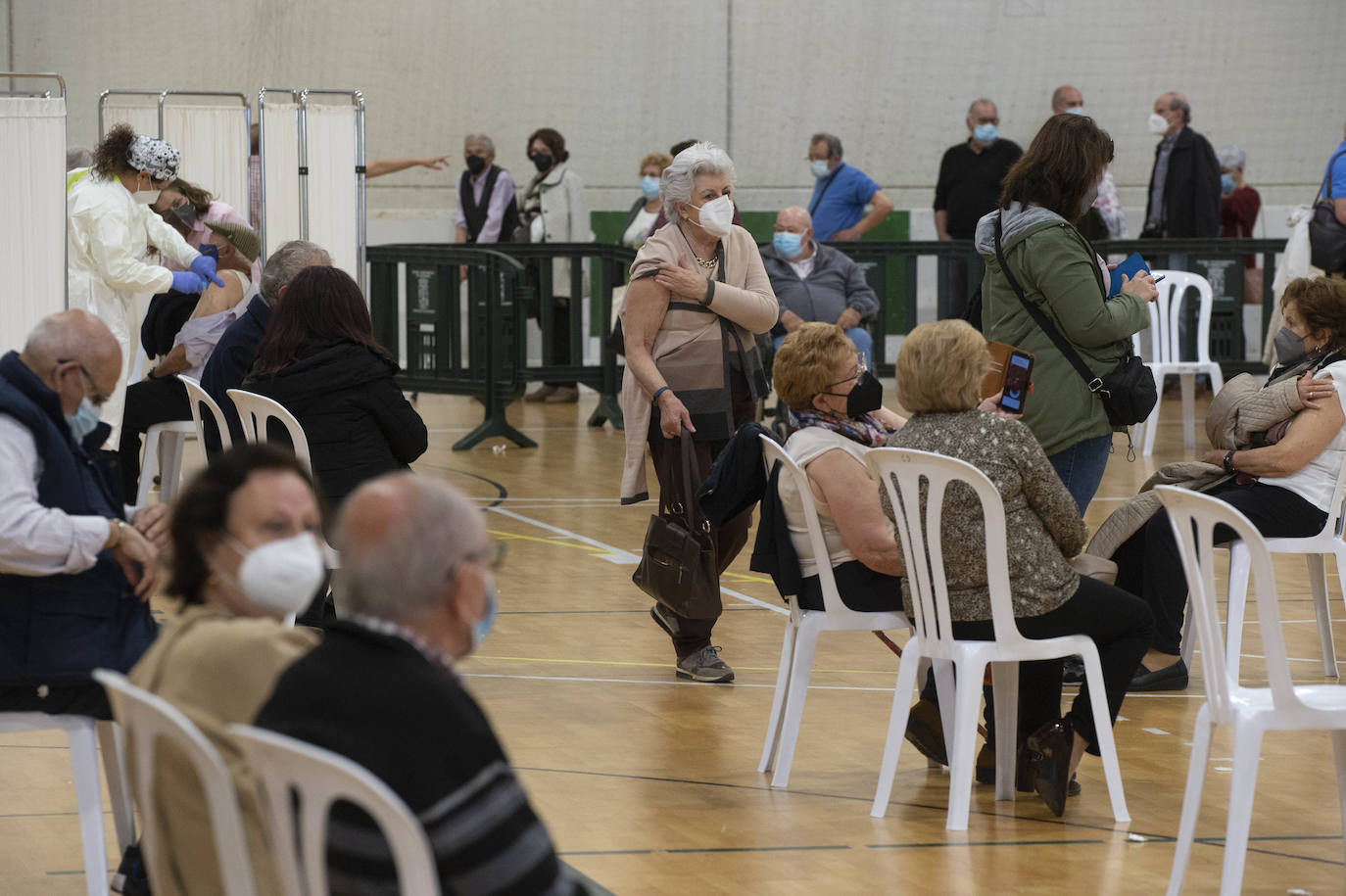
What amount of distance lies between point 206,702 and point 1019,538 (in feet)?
7.37

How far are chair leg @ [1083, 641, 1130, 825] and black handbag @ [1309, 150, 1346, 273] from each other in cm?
603

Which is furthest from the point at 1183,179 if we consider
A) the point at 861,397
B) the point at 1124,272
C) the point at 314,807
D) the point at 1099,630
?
the point at 314,807

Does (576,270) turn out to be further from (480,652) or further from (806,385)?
(806,385)

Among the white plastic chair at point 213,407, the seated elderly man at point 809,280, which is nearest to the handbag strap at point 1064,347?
the white plastic chair at point 213,407

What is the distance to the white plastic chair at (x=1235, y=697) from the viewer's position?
3.43 metres

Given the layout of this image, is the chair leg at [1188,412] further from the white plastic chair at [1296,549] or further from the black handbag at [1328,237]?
the white plastic chair at [1296,549]

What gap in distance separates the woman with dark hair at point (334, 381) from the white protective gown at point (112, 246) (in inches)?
113

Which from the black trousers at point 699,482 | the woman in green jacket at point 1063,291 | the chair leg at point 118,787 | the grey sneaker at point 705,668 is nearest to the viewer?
the chair leg at point 118,787

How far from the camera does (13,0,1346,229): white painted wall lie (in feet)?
47.9

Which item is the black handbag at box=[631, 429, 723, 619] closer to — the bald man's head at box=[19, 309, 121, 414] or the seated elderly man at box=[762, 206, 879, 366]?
the bald man's head at box=[19, 309, 121, 414]

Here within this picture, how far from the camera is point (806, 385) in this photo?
468 centimetres

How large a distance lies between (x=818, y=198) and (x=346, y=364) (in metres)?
7.70

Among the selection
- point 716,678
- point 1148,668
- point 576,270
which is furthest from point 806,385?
point 576,270

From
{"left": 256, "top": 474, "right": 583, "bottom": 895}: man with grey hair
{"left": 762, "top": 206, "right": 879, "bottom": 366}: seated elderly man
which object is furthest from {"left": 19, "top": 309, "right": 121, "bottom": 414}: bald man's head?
{"left": 762, "top": 206, "right": 879, "bottom": 366}: seated elderly man
